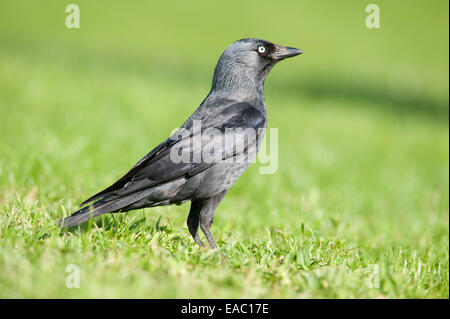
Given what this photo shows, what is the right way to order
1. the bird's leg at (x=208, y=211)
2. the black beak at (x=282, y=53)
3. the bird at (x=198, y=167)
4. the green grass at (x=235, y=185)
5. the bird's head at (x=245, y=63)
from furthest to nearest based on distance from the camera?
the black beak at (x=282, y=53), the bird's head at (x=245, y=63), the bird's leg at (x=208, y=211), the bird at (x=198, y=167), the green grass at (x=235, y=185)

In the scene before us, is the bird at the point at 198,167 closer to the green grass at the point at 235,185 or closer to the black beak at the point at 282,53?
the green grass at the point at 235,185

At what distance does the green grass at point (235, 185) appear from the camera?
9.36 ft

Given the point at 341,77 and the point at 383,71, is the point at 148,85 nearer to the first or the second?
the point at 341,77

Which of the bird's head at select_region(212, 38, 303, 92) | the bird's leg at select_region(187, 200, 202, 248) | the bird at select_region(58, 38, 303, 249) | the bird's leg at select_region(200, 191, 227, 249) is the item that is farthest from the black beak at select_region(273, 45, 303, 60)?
the bird's leg at select_region(187, 200, 202, 248)

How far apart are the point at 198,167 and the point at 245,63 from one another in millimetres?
1138

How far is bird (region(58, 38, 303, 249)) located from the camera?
11.2 ft

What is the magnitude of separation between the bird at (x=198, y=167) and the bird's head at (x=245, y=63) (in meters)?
0.15

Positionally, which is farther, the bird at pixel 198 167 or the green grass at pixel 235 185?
the bird at pixel 198 167

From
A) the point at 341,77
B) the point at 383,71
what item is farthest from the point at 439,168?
the point at 383,71

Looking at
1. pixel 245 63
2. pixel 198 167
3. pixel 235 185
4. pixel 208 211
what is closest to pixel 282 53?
pixel 245 63

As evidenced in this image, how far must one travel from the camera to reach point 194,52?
71.7 ft

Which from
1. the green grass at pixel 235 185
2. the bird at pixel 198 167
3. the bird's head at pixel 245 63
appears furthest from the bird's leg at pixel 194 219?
the bird's head at pixel 245 63

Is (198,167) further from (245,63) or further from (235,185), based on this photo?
(235,185)
